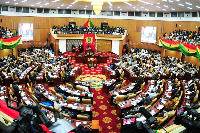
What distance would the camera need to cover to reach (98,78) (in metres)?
19.7

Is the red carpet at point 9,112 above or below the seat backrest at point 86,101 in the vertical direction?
above

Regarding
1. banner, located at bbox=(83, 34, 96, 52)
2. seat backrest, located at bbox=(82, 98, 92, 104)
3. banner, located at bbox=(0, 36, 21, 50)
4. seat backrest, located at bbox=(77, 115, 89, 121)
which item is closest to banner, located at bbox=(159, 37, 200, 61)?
banner, located at bbox=(83, 34, 96, 52)

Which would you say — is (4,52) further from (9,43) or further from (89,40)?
(89,40)

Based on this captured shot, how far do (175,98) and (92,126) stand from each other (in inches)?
205

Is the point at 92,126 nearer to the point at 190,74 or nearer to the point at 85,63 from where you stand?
the point at 190,74

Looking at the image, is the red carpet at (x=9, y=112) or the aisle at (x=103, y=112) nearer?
the red carpet at (x=9, y=112)

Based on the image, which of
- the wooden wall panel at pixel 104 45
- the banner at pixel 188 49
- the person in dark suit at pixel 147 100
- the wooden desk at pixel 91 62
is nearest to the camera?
the person in dark suit at pixel 147 100

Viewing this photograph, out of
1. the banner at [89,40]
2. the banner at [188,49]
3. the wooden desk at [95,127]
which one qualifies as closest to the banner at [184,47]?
the banner at [188,49]

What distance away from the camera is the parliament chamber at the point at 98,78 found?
5.75m

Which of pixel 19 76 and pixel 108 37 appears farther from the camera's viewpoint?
pixel 108 37

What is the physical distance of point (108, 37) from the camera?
30.1m

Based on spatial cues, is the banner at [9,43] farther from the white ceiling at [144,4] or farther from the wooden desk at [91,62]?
the wooden desk at [91,62]

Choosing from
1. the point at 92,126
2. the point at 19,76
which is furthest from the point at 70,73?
the point at 92,126

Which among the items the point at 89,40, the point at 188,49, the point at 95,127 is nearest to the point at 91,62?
the point at 89,40
